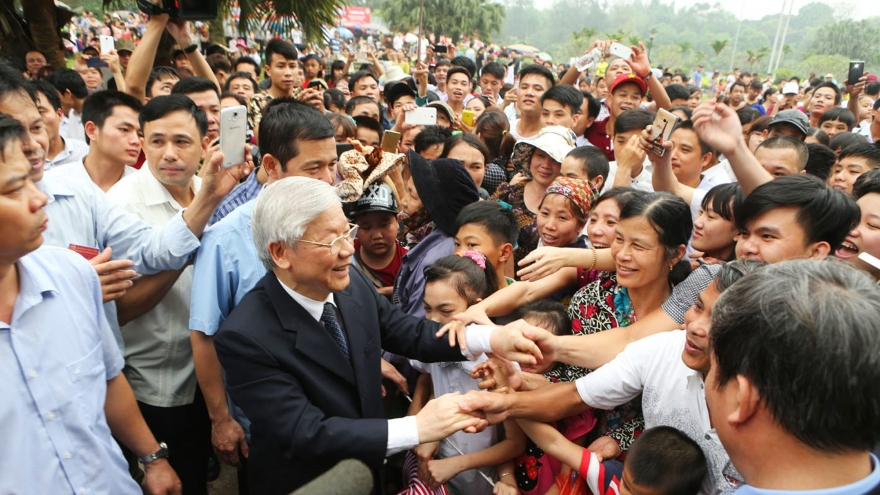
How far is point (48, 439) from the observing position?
1.55 meters

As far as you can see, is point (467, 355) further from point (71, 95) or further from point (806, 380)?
point (71, 95)

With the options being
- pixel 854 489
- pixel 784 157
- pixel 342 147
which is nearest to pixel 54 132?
pixel 342 147

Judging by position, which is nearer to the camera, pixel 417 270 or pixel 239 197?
pixel 417 270

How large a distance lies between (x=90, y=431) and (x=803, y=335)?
1.87 metres

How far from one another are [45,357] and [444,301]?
1483 mm

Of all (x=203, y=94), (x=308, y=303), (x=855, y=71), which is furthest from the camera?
(x=855, y=71)

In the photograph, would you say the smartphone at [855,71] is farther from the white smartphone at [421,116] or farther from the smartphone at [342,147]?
the smartphone at [342,147]

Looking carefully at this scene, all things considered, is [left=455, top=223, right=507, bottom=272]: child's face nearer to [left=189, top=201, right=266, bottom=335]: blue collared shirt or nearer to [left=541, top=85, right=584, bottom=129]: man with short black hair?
[left=189, top=201, right=266, bottom=335]: blue collared shirt

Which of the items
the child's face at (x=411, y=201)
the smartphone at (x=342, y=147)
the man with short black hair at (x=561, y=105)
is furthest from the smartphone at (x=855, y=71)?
the smartphone at (x=342, y=147)

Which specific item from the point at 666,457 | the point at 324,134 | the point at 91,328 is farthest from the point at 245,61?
the point at 666,457

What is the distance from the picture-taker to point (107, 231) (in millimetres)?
2312

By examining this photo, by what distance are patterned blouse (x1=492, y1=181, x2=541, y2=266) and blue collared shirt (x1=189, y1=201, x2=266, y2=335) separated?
1547 mm

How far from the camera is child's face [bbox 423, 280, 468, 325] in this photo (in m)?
2.54

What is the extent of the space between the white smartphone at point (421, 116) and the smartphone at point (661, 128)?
2.05 m
